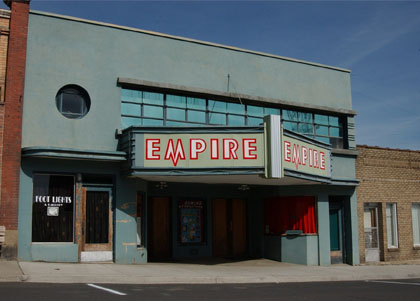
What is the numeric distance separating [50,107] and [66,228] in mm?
3902

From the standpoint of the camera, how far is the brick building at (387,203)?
23.3 metres

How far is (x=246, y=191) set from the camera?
23031 mm

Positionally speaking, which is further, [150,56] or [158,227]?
[158,227]

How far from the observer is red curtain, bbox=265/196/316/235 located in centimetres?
2173

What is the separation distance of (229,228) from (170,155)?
661cm

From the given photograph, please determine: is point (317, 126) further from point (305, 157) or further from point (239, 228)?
point (239, 228)

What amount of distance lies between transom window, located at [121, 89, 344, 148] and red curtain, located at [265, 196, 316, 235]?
3054 mm

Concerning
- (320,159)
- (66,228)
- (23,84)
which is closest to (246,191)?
(320,159)

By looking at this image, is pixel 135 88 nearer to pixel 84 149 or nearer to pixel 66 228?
pixel 84 149

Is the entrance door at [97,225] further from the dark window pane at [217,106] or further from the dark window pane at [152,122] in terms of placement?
the dark window pane at [217,106]

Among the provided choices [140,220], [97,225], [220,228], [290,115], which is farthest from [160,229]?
[290,115]

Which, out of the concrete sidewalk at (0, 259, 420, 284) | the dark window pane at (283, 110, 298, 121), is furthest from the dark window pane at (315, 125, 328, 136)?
the concrete sidewalk at (0, 259, 420, 284)

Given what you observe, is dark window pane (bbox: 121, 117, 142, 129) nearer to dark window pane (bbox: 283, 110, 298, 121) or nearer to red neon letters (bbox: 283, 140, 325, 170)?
red neon letters (bbox: 283, 140, 325, 170)

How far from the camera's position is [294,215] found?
71.6 ft
